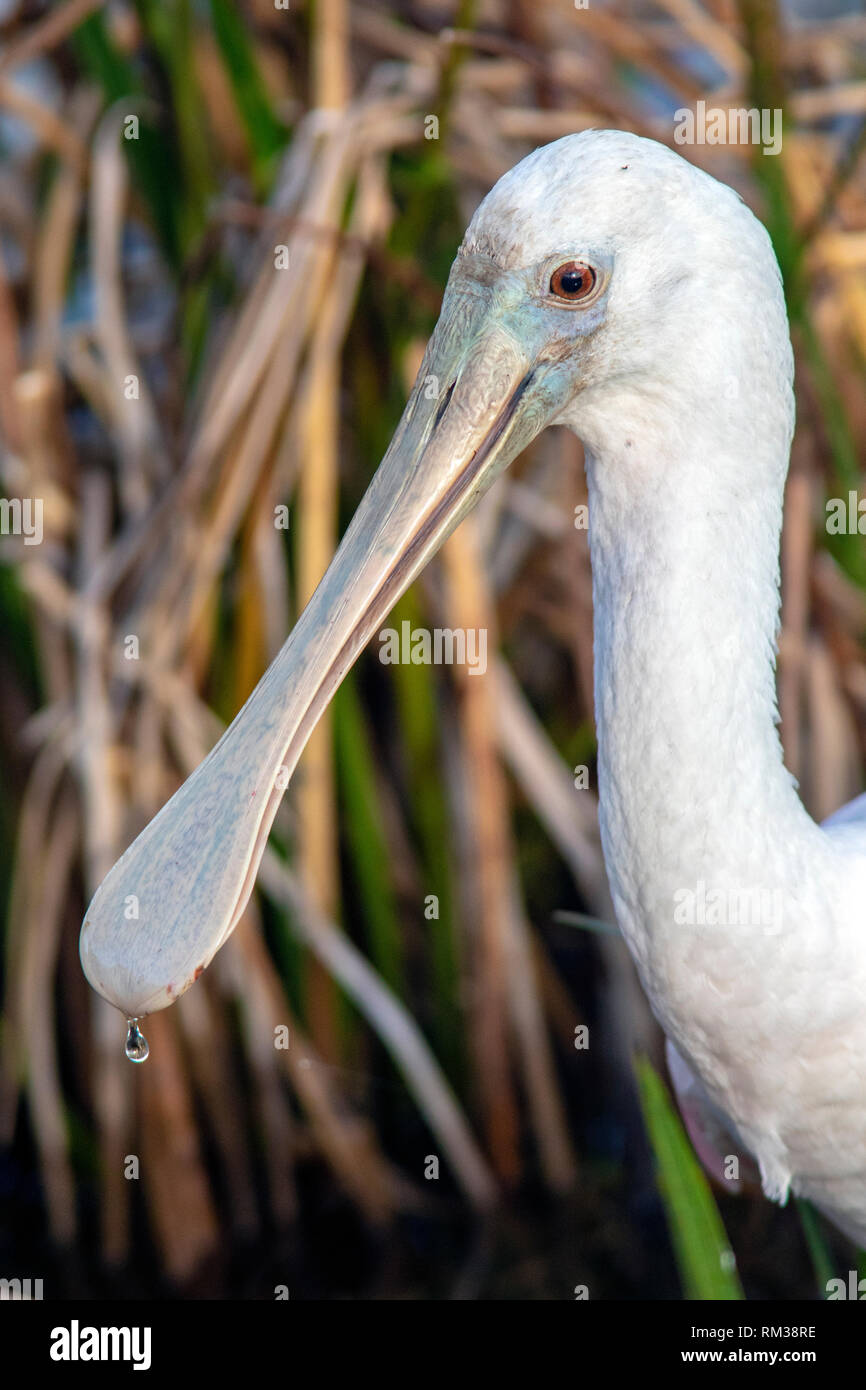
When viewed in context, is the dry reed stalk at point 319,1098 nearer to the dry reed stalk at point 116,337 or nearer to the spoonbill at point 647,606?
the dry reed stalk at point 116,337

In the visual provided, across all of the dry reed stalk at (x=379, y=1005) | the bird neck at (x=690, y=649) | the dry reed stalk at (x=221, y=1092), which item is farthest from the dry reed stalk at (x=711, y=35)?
the dry reed stalk at (x=221, y=1092)

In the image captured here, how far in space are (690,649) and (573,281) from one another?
0.30 metres

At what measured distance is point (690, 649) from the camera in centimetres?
126

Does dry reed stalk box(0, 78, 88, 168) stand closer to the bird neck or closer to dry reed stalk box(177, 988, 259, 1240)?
dry reed stalk box(177, 988, 259, 1240)

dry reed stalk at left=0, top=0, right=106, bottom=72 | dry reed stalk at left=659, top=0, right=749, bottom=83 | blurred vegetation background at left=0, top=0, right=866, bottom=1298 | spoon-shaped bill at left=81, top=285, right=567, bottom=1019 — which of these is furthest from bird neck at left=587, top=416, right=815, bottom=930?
Result: dry reed stalk at left=659, top=0, right=749, bottom=83

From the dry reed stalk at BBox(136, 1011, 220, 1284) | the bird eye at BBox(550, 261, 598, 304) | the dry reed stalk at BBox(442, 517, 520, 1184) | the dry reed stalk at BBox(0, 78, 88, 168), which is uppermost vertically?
the dry reed stalk at BBox(0, 78, 88, 168)

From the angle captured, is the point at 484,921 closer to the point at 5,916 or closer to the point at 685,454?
the point at 5,916

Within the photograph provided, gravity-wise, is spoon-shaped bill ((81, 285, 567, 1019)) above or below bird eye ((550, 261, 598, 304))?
below

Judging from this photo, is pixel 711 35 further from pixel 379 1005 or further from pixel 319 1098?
pixel 319 1098

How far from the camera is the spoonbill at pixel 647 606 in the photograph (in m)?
1.21

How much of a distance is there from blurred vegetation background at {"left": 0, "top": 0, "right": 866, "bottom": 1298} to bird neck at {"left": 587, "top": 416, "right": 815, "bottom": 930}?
3.29 ft

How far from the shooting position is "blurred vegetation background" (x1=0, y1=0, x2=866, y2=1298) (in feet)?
7.70

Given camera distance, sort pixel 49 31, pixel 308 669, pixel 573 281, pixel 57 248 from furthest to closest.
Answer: pixel 57 248 → pixel 49 31 → pixel 308 669 → pixel 573 281

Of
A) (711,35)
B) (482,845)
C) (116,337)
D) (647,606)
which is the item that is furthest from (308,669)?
(711,35)
